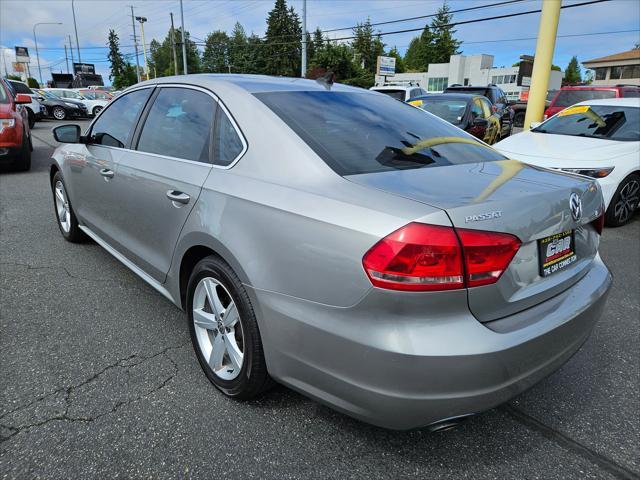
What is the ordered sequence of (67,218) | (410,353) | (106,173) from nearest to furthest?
(410,353), (106,173), (67,218)

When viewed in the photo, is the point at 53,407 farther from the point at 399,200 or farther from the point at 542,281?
the point at 542,281

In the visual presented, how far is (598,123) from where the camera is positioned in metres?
6.74

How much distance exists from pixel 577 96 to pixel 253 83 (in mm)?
14468

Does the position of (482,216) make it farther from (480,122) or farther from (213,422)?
(480,122)

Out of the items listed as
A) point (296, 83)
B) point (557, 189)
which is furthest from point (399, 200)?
point (296, 83)

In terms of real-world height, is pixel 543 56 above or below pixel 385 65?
below

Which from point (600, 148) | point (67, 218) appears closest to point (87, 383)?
point (67, 218)

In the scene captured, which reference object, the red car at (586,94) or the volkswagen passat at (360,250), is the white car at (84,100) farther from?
the volkswagen passat at (360,250)

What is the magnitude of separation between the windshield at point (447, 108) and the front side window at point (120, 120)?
739 centimetres

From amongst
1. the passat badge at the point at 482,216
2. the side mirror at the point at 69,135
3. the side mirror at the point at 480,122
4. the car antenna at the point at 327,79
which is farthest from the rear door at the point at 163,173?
the side mirror at the point at 480,122

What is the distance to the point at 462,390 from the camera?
1.65 m

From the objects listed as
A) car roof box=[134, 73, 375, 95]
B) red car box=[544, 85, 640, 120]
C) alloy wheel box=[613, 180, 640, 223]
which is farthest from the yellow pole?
car roof box=[134, 73, 375, 95]

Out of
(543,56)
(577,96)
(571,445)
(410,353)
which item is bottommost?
(571,445)

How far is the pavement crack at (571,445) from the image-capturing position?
200 cm
